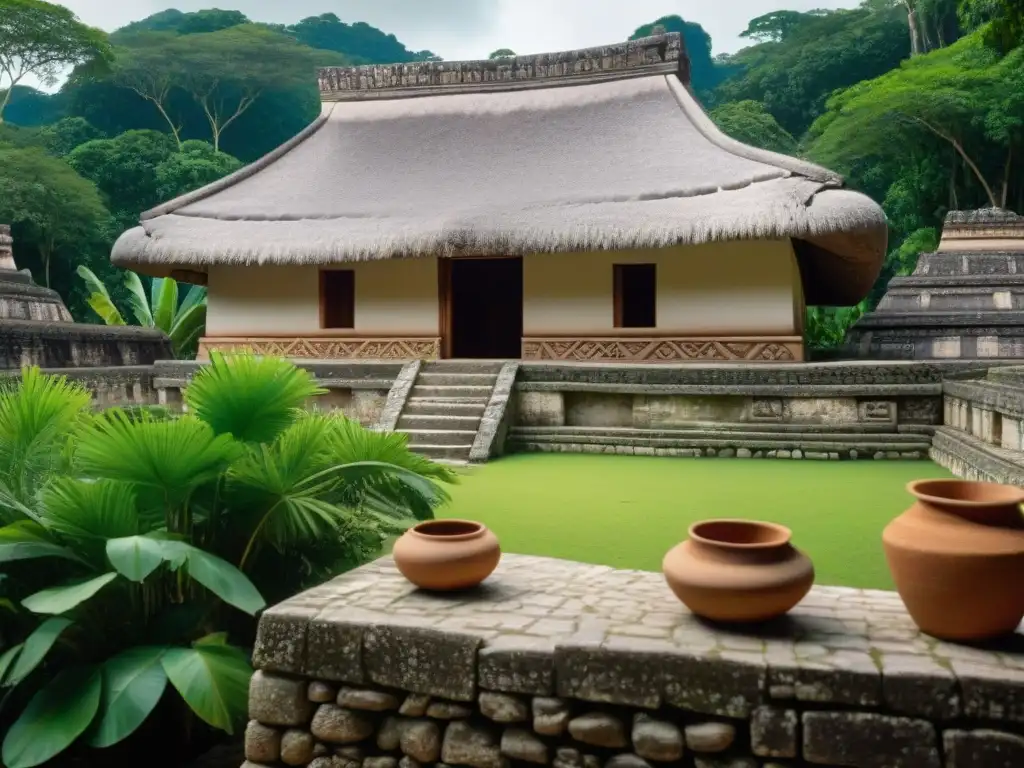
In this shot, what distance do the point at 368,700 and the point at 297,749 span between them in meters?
0.35

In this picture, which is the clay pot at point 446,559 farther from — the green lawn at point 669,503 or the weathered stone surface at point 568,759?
the green lawn at point 669,503

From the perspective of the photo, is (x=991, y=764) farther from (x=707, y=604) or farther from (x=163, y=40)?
(x=163, y=40)

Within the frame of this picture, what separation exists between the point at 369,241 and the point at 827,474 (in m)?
7.03

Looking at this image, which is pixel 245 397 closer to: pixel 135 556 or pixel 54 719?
pixel 135 556

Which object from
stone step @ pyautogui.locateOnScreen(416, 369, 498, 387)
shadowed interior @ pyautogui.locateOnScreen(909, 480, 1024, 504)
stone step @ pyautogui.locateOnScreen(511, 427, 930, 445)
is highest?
shadowed interior @ pyautogui.locateOnScreen(909, 480, 1024, 504)

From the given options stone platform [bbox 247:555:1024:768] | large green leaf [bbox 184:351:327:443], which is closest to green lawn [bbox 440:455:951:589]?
stone platform [bbox 247:555:1024:768]

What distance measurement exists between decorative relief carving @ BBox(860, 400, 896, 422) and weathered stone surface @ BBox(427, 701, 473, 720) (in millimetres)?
7183

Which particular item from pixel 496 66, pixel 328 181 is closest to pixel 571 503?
pixel 328 181

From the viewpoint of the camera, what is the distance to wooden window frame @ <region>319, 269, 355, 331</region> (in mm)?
12664

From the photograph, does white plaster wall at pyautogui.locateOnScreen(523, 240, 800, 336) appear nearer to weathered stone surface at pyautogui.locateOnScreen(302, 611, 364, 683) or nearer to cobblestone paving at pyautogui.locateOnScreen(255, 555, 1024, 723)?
cobblestone paving at pyautogui.locateOnScreen(255, 555, 1024, 723)

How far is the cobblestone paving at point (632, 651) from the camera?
254 cm

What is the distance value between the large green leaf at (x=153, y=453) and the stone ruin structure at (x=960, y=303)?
1275cm

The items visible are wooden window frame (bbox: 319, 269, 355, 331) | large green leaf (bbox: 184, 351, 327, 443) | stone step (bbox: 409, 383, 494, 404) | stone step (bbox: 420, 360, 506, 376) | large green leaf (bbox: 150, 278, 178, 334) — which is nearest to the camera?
large green leaf (bbox: 184, 351, 327, 443)

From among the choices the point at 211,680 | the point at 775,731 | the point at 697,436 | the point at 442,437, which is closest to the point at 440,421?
the point at 442,437
